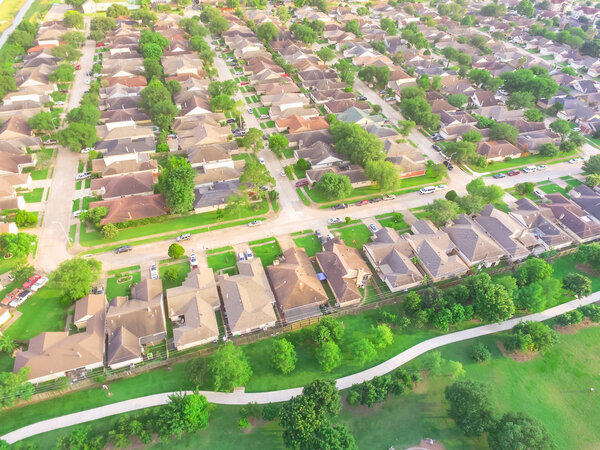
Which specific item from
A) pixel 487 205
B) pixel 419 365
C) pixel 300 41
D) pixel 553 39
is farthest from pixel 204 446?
pixel 553 39

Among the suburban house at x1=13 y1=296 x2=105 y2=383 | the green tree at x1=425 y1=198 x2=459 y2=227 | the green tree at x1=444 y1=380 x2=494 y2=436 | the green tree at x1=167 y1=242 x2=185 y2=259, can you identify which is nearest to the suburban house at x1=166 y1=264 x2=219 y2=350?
the green tree at x1=167 y1=242 x2=185 y2=259

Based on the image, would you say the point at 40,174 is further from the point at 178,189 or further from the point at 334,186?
the point at 334,186

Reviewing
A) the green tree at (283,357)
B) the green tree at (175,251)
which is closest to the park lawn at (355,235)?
the green tree at (283,357)

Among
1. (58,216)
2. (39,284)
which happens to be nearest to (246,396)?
(39,284)

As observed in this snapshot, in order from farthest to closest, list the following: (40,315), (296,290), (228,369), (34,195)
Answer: (34,195) → (296,290) → (40,315) → (228,369)

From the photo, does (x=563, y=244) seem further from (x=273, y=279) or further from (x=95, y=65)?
(x=95, y=65)

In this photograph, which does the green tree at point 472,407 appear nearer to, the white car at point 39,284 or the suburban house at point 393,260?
the suburban house at point 393,260

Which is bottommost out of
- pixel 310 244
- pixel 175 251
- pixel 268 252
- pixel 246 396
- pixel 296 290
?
pixel 246 396
